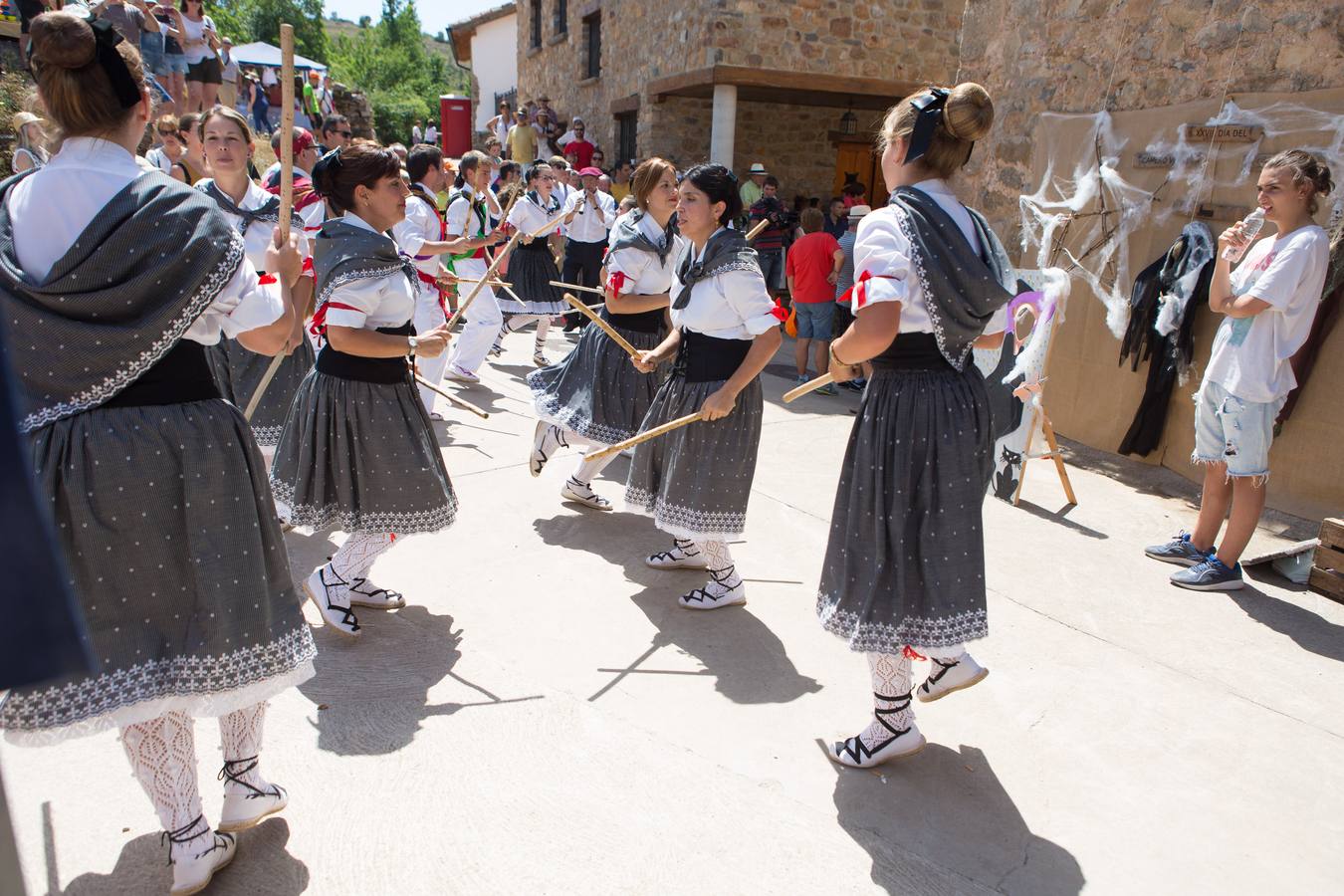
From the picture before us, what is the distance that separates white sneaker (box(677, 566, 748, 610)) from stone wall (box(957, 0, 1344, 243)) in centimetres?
409

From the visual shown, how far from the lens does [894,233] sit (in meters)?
2.26

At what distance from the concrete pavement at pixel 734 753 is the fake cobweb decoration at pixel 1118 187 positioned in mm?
2381

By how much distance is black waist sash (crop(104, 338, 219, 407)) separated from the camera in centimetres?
183

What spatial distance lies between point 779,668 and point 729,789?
744 mm

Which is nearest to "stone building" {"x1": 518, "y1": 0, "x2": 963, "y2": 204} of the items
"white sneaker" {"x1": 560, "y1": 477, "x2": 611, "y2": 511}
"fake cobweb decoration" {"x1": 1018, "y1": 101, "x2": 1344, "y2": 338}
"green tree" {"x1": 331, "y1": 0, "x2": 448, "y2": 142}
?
"fake cobweb decoration" {"x1": 1018, "y1": 101, "x2": 1344, "y2": 338}

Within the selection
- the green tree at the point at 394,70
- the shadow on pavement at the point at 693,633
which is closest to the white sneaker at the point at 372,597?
the shadow on pavement at the point at 693,633

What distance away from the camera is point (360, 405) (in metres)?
3.09

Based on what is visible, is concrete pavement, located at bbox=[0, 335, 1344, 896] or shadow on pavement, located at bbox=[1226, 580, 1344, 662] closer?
concrete pavement, located at bbox=[0, 335, 1344, 896]

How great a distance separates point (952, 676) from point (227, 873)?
6.37ft

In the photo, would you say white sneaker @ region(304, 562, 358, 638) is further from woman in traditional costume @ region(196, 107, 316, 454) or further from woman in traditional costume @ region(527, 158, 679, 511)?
woman in traditional costume @ region(527, 158, 679, 511)

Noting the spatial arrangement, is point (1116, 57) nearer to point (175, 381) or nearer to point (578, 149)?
point (175, 381)

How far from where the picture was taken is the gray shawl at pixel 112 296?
1.69 metres

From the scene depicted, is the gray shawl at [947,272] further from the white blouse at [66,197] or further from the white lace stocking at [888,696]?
the white blouse at [66,197]

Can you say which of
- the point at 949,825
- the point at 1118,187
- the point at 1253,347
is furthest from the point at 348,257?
the point at 1118,187
